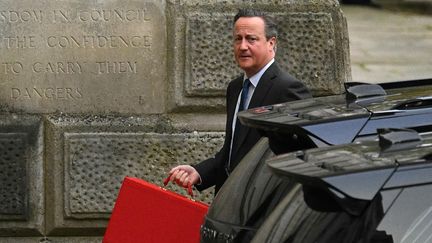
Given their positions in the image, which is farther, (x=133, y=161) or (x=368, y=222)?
(x=133, y=161)

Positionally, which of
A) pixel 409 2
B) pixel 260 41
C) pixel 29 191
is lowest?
pixel 409 2

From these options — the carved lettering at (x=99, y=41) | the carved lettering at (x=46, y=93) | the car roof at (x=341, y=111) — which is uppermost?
the car roof at (x=341, y=111)

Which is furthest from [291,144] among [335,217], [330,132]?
[335,217]

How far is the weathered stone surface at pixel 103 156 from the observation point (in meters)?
8.57

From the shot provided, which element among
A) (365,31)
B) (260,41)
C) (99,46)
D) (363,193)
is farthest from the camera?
(365,31)

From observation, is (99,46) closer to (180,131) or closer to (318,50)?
(180,131)

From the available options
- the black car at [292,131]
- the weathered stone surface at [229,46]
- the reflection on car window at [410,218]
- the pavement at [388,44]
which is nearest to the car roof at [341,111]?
the black car at [292,131]

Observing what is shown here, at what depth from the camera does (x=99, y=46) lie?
8.53 meters

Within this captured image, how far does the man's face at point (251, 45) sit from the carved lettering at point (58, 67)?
7.03 feet

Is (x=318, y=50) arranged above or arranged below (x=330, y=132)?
below

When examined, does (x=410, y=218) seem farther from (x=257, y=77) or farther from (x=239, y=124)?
(x=257, y=77)

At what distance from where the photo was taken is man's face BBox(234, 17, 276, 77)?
254 inches

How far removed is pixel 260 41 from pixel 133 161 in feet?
7.57

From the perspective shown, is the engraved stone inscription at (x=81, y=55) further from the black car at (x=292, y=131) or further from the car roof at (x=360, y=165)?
the car roof at (x=360, y=165)
